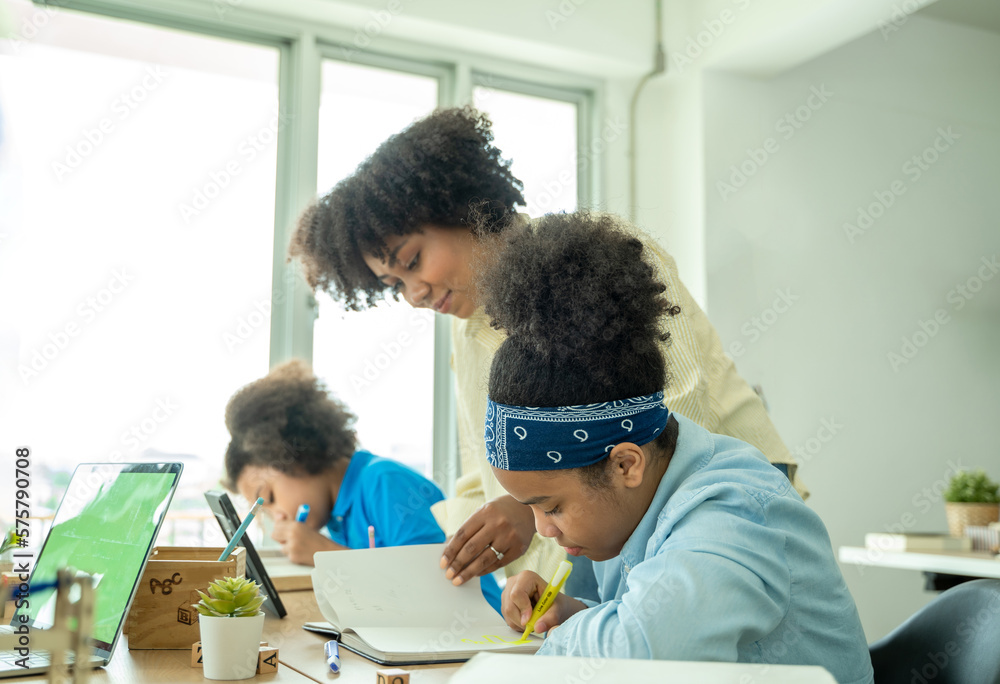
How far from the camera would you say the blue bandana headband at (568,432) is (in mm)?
894

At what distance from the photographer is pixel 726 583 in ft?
2.42

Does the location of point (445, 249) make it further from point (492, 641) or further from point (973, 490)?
point (973, 490)

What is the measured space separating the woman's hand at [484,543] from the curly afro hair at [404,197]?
0.55m

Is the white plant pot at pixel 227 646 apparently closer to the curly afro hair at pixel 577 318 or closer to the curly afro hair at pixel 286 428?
the curly afro hair at pixel 577 318

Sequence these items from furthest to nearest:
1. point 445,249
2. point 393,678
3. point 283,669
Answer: point 445,249 < point 283,669 < point 393,678

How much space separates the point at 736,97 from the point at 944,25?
1.35 m

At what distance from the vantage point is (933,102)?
12.8ft

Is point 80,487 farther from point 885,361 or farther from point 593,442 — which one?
point 885,361

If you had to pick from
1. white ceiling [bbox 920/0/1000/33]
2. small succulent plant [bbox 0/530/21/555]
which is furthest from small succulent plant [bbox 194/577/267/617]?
white ceiling [bbox 920/0/1000/33]

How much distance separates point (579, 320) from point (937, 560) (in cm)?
224

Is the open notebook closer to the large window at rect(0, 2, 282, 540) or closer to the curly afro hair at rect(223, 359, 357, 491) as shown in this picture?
the curly afro hair at rect(223, 359, 357, 491)

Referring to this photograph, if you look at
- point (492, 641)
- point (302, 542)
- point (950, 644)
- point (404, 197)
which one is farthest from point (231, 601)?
point (302, 542)

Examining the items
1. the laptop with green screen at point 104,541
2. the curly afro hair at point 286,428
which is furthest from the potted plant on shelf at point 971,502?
the laptop with green screen at point 104,541

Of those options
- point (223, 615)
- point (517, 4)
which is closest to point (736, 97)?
point (517, 4)
